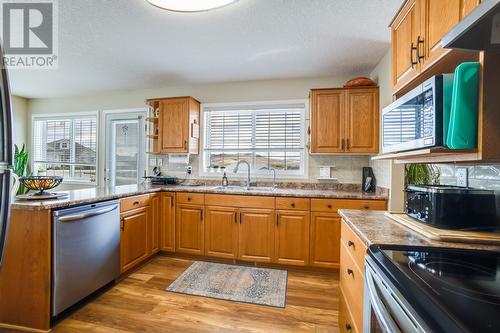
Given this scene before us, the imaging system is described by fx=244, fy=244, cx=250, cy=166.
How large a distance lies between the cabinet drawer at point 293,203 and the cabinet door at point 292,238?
0.06 m

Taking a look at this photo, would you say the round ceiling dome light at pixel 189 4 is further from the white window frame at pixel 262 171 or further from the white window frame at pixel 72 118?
the white window frame at pixel 72 118

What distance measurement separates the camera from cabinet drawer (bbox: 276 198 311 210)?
2.73 meters

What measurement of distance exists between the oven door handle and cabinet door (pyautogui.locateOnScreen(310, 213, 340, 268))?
169 centimetres

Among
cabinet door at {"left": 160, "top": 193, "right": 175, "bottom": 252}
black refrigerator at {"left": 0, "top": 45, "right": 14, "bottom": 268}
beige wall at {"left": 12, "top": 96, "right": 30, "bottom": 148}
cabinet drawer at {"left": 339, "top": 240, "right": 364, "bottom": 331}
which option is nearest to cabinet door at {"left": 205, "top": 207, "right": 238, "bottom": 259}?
cabinet door at {"left": 160, "top": 193, "right": 175, "bottom": 252}

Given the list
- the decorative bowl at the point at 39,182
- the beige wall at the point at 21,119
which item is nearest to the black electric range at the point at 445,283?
the decorative bowl at the point at 39,182

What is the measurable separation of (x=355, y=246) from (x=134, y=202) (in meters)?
2.26

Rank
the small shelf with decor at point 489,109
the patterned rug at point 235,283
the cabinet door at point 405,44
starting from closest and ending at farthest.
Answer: the small shelf with decor at point 489,109, the cabinet door at point 405,44, the patterned rug at point 235,283

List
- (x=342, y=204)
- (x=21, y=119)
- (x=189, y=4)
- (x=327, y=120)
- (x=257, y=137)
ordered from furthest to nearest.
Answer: (x=21, y=119) < (x=257, y=137) < (x=327, y=120) < (x=342, y=204) < (x=189, y=4)

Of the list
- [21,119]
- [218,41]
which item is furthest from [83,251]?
[21,119]

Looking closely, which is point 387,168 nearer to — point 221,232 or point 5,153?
point 221,232

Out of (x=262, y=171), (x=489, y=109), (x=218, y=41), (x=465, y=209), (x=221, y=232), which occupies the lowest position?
(x=221, y=232)

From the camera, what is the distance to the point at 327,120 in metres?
2.97

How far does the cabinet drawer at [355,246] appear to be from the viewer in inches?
47.8

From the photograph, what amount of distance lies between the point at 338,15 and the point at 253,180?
86.8 inches
